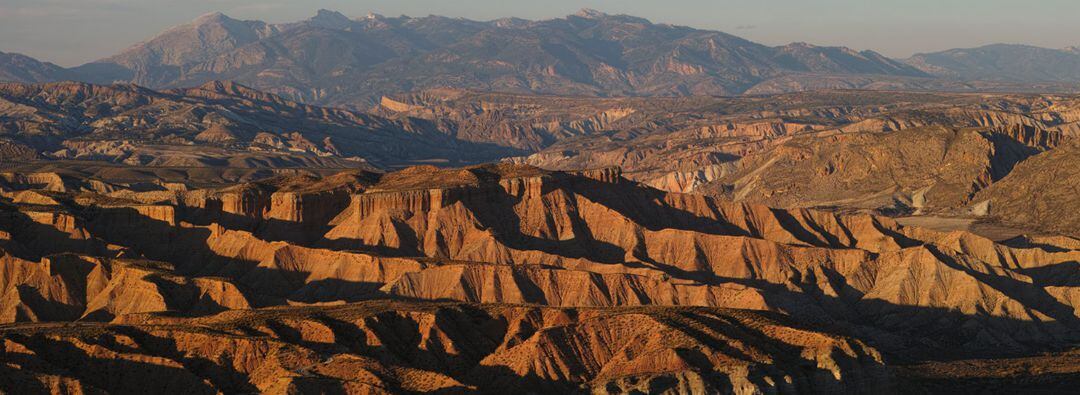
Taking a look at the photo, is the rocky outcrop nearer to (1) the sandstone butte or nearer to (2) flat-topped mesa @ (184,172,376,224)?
(1) the sandstone butte

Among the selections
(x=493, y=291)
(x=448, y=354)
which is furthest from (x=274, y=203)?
(x=448, y=354)

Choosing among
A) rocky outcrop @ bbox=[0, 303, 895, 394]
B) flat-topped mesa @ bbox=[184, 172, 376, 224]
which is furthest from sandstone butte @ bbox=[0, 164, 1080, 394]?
flat-topped mesa @ bbox=[184, 172, 376, 224]

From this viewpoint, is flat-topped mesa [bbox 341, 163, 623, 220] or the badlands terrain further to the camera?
flat-topped mesa [bbox 341, 163, 623, 220]

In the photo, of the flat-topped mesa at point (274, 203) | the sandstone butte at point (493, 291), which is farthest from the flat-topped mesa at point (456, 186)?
the flat-topped mesa at point (274, 203)

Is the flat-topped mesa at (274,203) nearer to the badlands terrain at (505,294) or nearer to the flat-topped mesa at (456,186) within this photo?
the badlands terrain at (505,294)

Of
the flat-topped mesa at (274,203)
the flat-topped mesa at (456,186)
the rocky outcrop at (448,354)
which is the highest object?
the rocky outcrop at (448,354)

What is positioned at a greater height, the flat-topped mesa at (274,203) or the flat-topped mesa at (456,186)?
the flat-topped mesa at (456,186)

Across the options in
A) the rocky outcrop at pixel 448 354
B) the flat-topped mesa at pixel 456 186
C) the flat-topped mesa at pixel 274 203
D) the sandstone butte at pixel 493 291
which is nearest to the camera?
the rocky outcrop at pixel 448 354

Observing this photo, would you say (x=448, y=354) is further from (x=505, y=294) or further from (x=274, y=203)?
(x=274, y=203)

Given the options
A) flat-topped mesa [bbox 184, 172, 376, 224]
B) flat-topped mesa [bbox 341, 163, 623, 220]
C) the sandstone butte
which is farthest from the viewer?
flat-topped mesa [bbox 184, 172, 376, 224]
